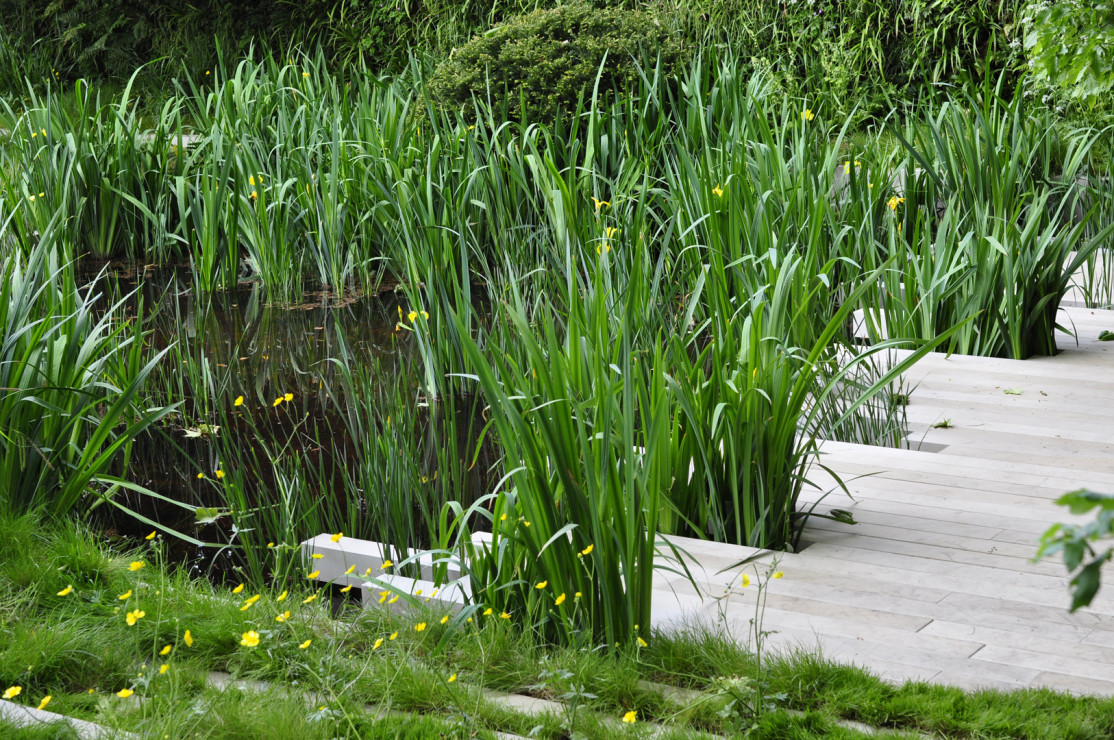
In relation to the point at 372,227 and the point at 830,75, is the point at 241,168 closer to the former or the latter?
the point at 372,227

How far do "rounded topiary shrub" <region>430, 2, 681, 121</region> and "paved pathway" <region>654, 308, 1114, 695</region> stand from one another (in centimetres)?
333

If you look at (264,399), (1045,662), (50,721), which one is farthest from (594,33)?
(50,721)

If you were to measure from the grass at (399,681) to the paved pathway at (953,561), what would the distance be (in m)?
0.14

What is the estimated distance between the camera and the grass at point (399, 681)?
199 centimetres

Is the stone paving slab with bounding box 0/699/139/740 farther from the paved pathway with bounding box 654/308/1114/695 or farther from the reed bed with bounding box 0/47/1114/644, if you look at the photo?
the paved pathway with bounding box 654/308/1114/695

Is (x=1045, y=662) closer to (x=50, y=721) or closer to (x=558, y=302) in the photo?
(x=50, y=721)

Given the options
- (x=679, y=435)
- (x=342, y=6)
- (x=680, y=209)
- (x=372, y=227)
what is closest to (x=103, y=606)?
(x=679, y=435)

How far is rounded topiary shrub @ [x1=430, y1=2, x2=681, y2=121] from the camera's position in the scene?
6562 mm

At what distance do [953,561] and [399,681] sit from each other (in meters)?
1.34

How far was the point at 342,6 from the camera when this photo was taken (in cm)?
1050

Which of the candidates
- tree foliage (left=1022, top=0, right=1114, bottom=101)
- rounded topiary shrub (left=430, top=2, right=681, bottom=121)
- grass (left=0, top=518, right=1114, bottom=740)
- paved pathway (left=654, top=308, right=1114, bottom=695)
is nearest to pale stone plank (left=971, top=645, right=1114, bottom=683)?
paved pathway (left=654, top=308, right=1114, bottom=695)

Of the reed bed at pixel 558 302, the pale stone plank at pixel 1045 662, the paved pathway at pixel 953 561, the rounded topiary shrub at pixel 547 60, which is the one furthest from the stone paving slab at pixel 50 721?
the rounded topiary shrub at pixel 547 60

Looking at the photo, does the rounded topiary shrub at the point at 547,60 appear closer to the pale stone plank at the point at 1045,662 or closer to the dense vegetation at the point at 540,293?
the dense vegetation at the point at 540,293

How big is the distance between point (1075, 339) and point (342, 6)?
779 centimetres
